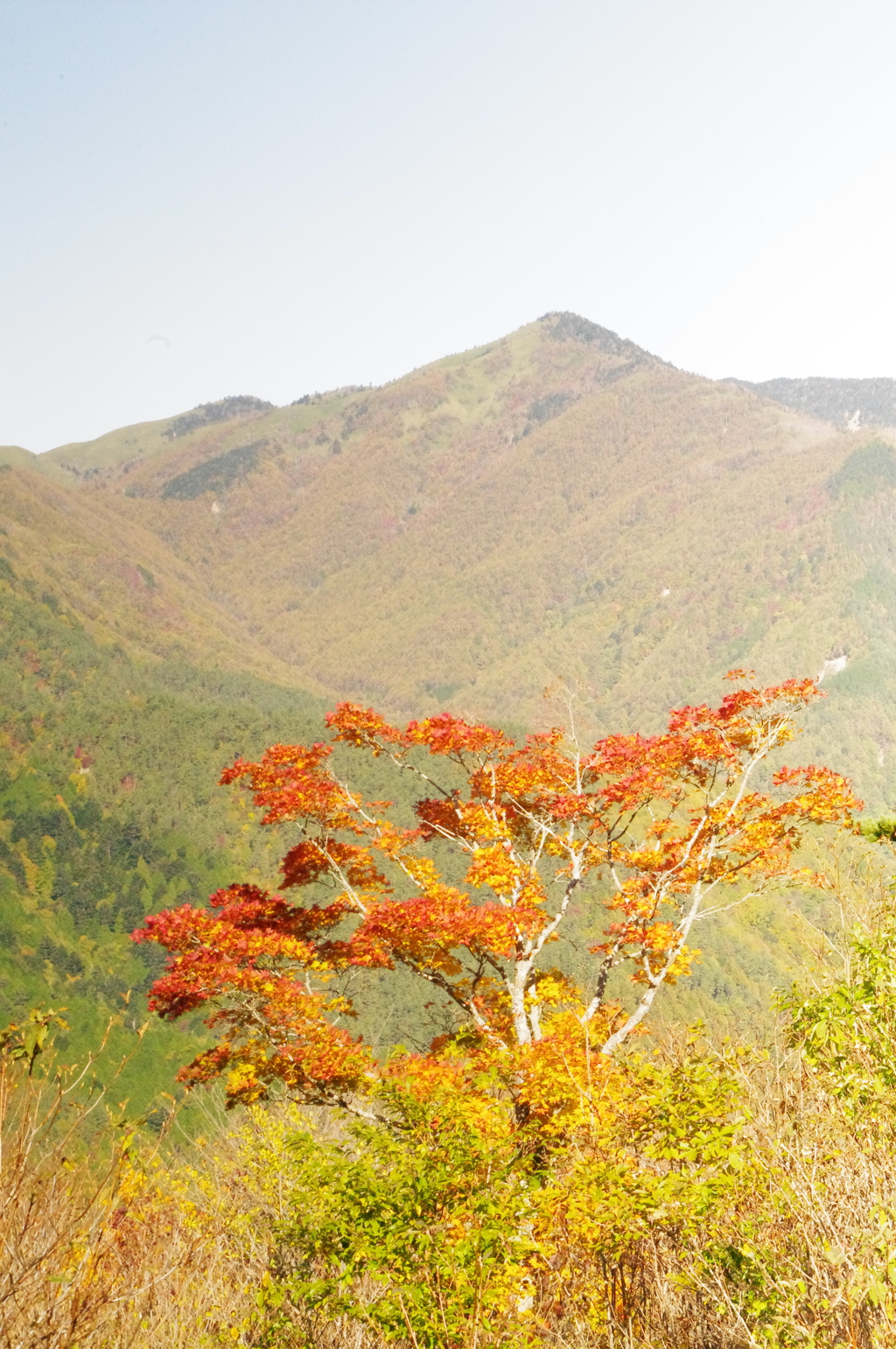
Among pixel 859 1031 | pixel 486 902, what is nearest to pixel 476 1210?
pixel 859 1031

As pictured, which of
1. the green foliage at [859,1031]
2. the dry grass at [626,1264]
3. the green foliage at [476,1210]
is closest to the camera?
the dry grass at [626,1264]

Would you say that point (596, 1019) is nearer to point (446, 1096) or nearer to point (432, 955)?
point (432, 955)

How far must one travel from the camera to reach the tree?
45.2 feet

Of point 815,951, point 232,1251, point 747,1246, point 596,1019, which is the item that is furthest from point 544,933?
point 747,1246

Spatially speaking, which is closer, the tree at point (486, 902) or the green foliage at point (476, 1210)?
the green foliage at point (476, 1210)

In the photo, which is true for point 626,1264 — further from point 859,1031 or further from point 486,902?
point 486,902

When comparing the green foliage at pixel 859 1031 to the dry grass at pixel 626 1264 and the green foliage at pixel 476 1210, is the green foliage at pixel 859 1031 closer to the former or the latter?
the dry grass at pixel 626 1264

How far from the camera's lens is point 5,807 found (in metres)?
186

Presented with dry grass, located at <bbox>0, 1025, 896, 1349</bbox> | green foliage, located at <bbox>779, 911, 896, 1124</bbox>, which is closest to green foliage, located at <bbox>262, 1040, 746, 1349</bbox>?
dry grass, located at <bbox>0, 1025, 896, 1349</bbox>

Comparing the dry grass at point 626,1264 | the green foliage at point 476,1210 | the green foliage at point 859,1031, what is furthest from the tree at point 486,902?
the green foliage at point 859,1031

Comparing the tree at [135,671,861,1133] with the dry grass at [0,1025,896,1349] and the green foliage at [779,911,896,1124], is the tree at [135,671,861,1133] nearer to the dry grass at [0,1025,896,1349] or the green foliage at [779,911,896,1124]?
the dry grass at [0,1025,896,1349]

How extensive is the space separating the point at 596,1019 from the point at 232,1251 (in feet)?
21.1

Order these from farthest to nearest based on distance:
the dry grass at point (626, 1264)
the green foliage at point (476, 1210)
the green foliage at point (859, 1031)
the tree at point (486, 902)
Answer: the tree at point (486, 902), the green foliage at point (859, 1031), the green foliage at point (476, 1210), the dry grass at point (626, 1264)

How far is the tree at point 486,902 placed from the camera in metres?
13.8
